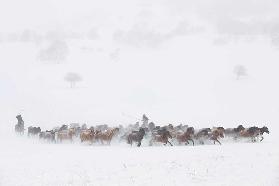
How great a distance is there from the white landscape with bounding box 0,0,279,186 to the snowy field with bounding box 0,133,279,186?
0.13ft

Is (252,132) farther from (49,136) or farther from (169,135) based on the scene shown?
(49,136)

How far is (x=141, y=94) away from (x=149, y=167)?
64053 mm

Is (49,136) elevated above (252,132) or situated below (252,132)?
above

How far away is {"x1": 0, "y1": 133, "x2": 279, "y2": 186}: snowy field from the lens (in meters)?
18.1

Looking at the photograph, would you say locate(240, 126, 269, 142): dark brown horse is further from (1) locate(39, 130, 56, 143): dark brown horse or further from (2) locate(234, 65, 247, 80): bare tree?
(2) locate(234, 65, 247, 80): bare tree

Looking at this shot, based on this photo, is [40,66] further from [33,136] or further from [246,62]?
[33,136]

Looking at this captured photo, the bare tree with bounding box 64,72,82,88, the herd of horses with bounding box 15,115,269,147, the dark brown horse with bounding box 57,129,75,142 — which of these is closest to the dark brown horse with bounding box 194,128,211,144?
the herd of horses with bounding box 15,115,269,147

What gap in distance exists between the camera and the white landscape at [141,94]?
1942 cm

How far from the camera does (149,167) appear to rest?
19625 millimetres

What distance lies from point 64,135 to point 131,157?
1218 centimetres

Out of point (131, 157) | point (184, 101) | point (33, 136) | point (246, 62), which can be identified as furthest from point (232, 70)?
point (131, 157)

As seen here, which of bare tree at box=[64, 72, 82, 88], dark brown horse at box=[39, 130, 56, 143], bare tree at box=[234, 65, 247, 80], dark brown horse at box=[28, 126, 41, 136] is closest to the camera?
dark brown horse at box=[39, 130, 56, 143]

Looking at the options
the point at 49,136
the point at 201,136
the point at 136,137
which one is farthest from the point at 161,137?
the point at 49,136

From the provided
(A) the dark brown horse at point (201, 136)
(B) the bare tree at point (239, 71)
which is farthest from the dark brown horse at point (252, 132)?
(B) the bare tree at point (239, 71)
